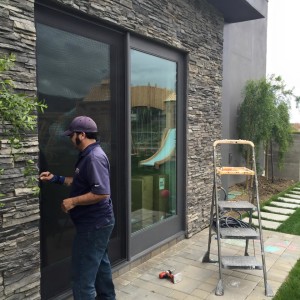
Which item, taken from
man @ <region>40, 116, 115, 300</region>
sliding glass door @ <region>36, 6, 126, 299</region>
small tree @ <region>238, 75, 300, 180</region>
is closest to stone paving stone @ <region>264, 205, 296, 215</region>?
small tree @ <region>238, 75, 300, 180</region>

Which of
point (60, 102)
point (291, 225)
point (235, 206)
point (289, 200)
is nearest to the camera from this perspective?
point (60, 102)

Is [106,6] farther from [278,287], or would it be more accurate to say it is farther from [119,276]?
[278,287]

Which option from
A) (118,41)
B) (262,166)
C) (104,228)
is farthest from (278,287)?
(262,166)

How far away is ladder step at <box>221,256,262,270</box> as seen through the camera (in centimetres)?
351

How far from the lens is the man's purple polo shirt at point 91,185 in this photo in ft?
8.21

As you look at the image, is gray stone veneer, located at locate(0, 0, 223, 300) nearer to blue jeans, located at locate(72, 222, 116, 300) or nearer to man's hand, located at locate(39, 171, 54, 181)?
man's hand, located at locate(39, 171, 54, 181)

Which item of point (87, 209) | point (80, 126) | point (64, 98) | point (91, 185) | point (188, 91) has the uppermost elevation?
point (188, 91)

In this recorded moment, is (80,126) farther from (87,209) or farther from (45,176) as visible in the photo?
(87,209)

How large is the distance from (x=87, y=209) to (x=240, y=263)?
6.15 ft

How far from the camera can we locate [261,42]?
10992 millimetres

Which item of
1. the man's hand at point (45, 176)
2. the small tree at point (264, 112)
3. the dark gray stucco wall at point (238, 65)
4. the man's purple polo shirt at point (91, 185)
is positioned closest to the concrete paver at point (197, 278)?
the man's purple polo shirt at point (91, 185)

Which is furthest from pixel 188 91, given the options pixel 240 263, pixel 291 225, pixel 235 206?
pixel 291 225

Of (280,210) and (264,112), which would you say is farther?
(264,112)

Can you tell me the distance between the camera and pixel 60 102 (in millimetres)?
3146
